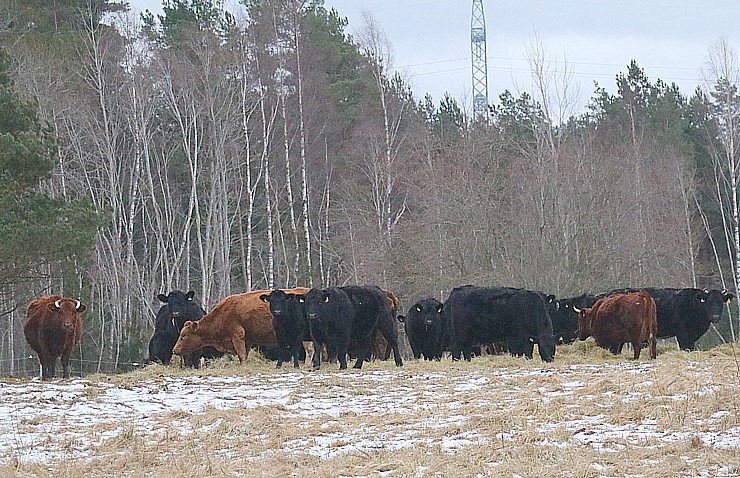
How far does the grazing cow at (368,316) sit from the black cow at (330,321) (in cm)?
49

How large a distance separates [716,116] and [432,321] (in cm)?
3380

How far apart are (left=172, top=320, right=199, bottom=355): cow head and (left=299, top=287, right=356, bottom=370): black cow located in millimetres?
2936

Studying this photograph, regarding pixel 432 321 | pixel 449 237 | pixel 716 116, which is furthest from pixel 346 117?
pixel 432 321

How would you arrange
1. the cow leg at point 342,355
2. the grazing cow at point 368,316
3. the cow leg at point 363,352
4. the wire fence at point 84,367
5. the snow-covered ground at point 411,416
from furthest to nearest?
the wire fence at point 84,367 < the grazing cow at point 368,316 < the cow leg at point 363,352 < the cow leg at point 342,355 < the snow-covered ground at point 411,416

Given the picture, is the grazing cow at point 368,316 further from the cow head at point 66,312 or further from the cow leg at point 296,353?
the cow head at point 66,312

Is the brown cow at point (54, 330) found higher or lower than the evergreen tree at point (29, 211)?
lower

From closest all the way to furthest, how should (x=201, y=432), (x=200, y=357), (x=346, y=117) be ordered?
(x=201, y=432) < (x=200, y=357) < (x=346, y=117)

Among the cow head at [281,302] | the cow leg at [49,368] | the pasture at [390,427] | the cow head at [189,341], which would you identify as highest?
the cow head at [281,302]

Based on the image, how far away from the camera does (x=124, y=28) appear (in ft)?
125

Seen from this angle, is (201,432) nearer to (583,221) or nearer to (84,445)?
(84,445)

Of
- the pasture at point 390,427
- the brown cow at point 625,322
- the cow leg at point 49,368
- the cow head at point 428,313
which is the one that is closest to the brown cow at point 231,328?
the cow leg at point 49,368

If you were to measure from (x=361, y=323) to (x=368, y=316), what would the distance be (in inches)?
6.9

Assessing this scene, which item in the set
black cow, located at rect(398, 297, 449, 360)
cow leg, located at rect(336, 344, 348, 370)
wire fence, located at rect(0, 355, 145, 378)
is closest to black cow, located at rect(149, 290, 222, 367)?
cow leg, located at rect(336, 344, 348, 370)

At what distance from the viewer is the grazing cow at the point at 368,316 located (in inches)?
720
